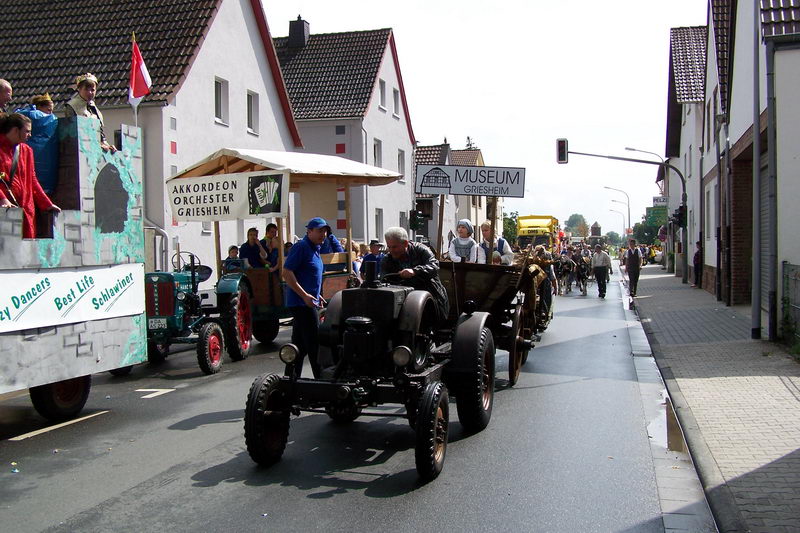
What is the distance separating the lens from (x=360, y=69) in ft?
Answer: 107

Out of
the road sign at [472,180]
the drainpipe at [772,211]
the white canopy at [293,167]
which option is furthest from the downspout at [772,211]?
the white canopy at [293,167]

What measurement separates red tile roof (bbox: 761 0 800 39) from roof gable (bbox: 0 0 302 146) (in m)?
12.9

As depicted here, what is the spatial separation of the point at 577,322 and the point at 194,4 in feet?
43.1

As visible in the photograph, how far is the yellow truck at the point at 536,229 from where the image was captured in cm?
3788

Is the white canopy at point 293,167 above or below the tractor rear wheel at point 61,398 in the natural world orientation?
above

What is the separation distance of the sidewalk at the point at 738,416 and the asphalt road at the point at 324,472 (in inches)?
18.6

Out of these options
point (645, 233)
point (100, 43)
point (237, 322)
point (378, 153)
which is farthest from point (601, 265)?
point (645, 233)

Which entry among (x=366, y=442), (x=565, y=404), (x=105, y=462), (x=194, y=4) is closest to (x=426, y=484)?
(x=366, y=442)

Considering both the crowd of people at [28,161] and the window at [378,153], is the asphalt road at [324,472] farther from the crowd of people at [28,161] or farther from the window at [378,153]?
the window at [378,153]

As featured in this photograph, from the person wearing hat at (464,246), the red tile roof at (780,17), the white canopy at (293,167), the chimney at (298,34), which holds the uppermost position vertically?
the chimney at (298,34)

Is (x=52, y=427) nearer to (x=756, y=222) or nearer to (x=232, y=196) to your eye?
(x=232, y=196)

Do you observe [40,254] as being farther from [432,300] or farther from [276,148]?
[276,148]

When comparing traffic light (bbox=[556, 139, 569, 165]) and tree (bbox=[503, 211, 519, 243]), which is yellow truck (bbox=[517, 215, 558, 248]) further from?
tree (bbox=[503, 211, 519, 243])

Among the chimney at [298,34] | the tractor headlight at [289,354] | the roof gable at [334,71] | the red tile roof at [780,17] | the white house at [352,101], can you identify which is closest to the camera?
the tractor headlight at [289,354]
